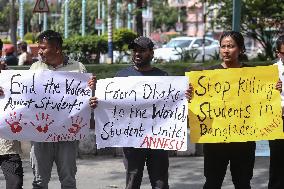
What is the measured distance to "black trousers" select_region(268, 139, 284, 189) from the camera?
5465 millimetres

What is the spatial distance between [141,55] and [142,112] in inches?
19.8

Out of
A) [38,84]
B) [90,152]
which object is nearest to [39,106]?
[38,84]

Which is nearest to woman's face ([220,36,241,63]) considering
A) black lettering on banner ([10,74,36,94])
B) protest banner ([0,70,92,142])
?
protest banner ([0,70,92,142])

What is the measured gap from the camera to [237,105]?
17.0 ft

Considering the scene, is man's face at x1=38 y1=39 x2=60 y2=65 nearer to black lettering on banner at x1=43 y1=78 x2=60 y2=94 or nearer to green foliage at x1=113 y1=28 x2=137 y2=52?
black lettering on banner at x1=43 y1=78 x2=60 y2=94

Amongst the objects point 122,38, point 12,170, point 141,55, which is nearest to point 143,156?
point 141,55

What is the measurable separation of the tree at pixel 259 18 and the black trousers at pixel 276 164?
32.7 ft

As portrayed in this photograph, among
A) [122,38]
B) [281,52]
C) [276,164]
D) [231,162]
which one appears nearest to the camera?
[231,162]

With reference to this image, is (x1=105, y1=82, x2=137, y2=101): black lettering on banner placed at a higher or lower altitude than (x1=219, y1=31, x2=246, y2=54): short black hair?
lower

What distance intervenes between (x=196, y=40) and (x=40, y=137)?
986 inches

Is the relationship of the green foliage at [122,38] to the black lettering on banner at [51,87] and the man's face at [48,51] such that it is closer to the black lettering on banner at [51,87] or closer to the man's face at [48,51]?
the black lettering on banner at [51,87]

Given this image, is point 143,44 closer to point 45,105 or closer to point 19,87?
point 45,105

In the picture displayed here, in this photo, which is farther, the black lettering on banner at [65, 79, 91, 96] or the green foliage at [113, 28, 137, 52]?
the green foliage at [113, 28, 137, 52]

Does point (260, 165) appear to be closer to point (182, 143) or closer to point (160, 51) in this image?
point (182, 143)
